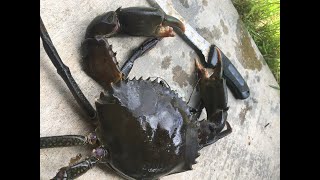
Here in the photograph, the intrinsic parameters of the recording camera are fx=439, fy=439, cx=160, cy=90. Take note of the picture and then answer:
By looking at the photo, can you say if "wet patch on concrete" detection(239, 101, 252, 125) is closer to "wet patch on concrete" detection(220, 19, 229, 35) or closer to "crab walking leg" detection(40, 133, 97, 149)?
"wet patch on concrete" detection(220, 19, 229, 35)

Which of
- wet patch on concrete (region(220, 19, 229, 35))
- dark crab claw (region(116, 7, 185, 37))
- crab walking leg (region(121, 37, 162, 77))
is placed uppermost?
dark crab claw (region(116, 7, 185, 37))

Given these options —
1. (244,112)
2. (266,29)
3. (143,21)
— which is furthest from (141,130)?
(266,29)

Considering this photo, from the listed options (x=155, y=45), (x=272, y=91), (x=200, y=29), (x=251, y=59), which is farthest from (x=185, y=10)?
(x=272, y=91)

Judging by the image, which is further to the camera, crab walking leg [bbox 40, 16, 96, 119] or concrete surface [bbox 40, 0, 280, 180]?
concrete surface [bbox 40, 0, 280, 180]

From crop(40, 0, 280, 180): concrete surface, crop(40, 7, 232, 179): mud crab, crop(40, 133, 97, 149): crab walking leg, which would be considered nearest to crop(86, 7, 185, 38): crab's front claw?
crop(40, 7, 232, 179): mud crab

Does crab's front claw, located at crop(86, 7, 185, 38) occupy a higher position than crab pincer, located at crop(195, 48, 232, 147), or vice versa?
crab's front claw, located at crop(86, 7, 185, 38)

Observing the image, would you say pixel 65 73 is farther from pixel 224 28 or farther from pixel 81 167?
pixel 224 28
